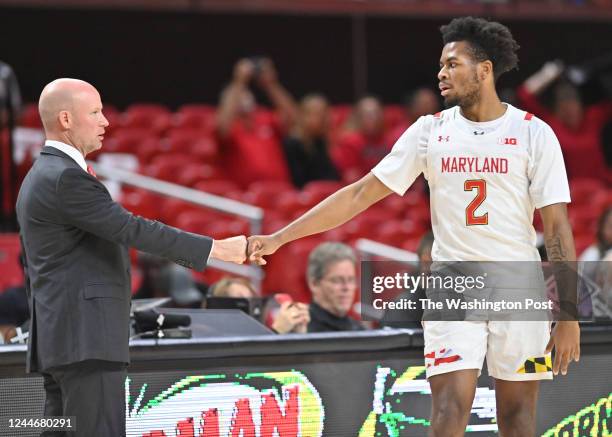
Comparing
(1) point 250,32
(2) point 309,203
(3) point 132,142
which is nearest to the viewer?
(2) point 309,203

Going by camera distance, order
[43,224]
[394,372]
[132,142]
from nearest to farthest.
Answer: [43,224], [394,372], [132,142]

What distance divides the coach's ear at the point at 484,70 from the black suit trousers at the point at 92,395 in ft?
5.69

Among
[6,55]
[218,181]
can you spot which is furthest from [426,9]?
[6,55]

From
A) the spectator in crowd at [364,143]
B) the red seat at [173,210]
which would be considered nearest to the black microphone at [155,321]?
the red seat at [173,210]

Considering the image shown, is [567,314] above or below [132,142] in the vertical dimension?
below

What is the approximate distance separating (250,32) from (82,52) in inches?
79.5

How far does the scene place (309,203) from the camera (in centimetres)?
980

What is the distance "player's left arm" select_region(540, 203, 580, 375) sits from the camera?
4.13 metres

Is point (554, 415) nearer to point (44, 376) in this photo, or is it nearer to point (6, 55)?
point (44, 376)

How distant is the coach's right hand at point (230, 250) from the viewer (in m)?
4.43

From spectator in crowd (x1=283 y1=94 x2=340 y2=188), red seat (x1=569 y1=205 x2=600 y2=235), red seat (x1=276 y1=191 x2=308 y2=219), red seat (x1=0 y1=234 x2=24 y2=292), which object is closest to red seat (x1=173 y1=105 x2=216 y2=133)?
spectator in crowd (x1=283 y1=94 x2=340 y2=188)

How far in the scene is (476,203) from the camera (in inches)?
166

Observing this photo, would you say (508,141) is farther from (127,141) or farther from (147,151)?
(127,141)

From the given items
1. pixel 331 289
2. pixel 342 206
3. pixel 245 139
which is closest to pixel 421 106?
pixel 245 139
